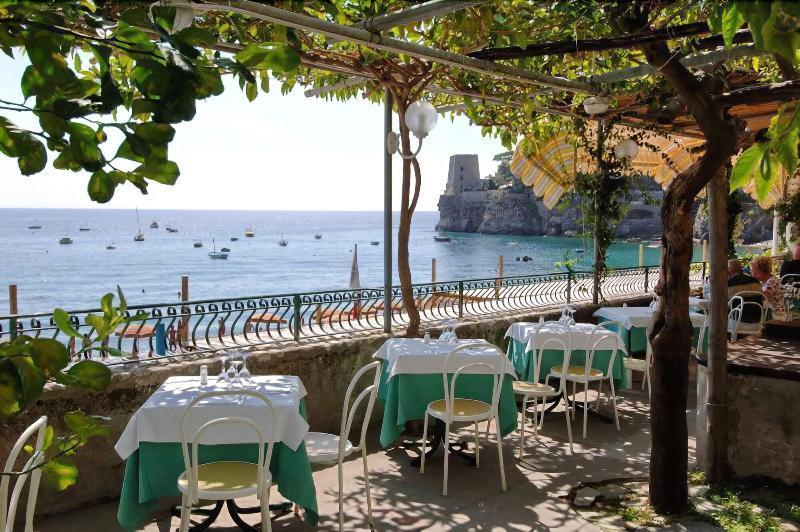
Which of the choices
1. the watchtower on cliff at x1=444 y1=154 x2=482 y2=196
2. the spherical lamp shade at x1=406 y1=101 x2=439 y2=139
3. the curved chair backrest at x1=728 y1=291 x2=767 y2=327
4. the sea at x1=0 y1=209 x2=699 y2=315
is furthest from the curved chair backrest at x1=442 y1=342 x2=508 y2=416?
the watchtower on cliff at x1=444 y1=154 x2=482 y2=196

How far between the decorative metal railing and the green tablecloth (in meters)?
0.58

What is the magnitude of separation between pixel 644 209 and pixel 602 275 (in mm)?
81292

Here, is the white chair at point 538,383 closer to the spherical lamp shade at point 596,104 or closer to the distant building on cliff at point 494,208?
the spherical lamp shade at point 596,104

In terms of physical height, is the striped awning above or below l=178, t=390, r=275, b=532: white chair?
above

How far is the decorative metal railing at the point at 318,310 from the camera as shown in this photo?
513 centimetres

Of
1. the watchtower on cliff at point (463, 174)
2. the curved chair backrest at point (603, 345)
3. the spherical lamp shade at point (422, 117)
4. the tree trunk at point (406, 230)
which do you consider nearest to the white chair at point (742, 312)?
the curved chair backrest at point (603, 345)

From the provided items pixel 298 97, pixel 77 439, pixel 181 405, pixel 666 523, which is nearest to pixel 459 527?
pixel 666 523

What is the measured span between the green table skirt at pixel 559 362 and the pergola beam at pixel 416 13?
363cm

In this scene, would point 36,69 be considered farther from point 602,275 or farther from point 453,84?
point 602,275

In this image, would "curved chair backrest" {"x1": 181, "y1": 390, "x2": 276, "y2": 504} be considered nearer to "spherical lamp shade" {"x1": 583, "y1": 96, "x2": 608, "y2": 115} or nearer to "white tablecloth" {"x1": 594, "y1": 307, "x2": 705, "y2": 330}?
"spherical lamp shade" {"x1": 583, "y1": 96, "x2": 608, "y2": 115}

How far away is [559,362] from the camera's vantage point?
6.18m

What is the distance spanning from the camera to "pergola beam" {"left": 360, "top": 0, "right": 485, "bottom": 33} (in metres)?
3.11

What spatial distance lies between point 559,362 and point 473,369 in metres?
1.75

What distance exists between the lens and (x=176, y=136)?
68 cm
